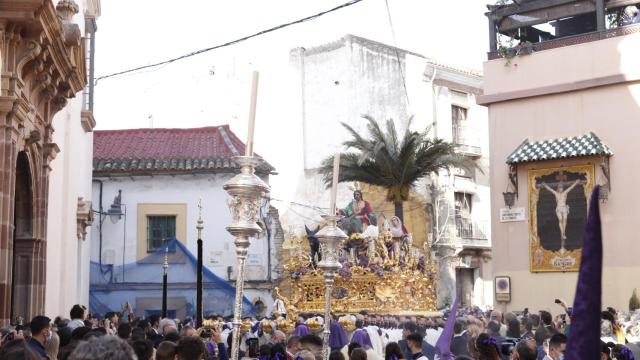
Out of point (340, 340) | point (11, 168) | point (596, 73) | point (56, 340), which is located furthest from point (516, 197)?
point (56, 340)

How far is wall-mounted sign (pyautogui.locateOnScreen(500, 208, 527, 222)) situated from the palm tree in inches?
219

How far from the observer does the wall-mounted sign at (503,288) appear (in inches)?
928

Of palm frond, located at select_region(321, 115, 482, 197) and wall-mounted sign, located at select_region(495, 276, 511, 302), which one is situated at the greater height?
palm frond, located at select_region(321, 115, 482, 197)

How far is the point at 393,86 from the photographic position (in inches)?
1420

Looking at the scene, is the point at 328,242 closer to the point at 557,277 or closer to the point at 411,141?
the point at 557,277

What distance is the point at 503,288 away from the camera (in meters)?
23.7

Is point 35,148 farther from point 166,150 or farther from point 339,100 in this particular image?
point 339,100

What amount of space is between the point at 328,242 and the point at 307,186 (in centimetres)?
2622

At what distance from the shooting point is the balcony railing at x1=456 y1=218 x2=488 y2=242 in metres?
36.0

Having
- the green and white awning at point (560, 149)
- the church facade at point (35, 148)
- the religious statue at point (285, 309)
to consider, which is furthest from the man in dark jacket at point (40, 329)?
the green and white awning at point (560, 149)

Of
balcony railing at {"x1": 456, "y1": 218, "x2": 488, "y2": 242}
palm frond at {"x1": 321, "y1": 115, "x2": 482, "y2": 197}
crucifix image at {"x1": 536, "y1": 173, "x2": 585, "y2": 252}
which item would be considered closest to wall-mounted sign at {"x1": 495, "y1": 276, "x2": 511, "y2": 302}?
crucifix image at {"x1": 536, "y1": 173, "x2": 585, "y2": 252}

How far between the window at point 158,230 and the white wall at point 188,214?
1.54 feet

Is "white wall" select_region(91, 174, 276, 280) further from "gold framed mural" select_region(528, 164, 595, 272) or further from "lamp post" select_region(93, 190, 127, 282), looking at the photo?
"gold framed mural" select_region(528, 164, 595, 272)

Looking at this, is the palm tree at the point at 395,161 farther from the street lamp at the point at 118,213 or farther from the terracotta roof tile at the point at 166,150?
the street lamp at the point at 118,213
